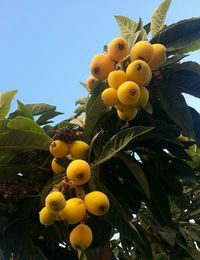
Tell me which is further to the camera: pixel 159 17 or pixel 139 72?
pixel 159 17

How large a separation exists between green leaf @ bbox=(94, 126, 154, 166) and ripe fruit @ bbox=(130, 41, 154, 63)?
0.91 feet

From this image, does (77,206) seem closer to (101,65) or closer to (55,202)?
(55,202)

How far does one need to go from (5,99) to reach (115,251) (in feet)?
4.56

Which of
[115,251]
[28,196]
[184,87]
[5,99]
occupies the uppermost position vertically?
[184,87]

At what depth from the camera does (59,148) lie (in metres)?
1.49

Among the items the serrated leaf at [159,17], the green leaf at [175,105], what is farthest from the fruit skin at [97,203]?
the serrated leaf at [159,17]

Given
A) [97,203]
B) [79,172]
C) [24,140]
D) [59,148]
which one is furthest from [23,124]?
[97,203]

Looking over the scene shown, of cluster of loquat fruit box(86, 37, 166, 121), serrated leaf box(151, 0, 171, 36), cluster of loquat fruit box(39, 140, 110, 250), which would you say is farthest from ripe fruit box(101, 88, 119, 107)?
serrated leaf box(151, 0, 171, 36)

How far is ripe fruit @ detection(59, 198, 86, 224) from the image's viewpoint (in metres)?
1.31

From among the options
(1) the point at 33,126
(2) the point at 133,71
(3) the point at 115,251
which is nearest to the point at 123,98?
(2) the point at 133,71

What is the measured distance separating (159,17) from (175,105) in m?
0.43

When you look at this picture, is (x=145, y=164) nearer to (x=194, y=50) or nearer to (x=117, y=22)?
(x=194, y=50)

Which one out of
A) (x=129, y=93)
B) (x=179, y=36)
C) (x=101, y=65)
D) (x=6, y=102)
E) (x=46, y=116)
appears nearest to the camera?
(x=129, y=93)

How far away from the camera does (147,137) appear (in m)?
1.62
